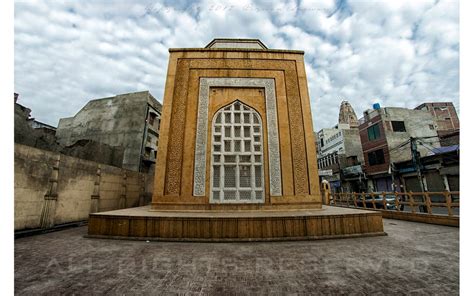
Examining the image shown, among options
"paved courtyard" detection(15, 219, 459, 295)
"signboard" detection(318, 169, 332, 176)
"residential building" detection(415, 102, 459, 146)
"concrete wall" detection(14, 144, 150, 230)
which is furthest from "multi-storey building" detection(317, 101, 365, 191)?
"concrete wall" detection(14, 144, 150, 230)

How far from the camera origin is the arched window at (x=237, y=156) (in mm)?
7023

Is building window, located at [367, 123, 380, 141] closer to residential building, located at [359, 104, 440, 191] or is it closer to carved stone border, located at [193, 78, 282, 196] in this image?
residential building, located at [359, 104, 440, 191]

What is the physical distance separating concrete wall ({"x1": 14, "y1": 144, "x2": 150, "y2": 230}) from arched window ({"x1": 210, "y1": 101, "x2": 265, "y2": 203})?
4.96m

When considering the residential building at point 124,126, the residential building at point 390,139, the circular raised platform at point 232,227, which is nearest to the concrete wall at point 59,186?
the circular raised platform at point 232,227

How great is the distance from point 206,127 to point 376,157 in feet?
65.9

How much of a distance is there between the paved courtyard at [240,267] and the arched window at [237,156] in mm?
2648

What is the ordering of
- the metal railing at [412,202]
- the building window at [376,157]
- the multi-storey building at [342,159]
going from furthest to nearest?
the multi-storey building at [342,159]
the building window at [376,157]
the metal railing at [412,202]

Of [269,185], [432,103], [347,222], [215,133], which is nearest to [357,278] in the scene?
[347,222]

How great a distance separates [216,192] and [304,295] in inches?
198

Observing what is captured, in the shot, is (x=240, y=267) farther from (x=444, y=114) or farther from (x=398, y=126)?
(x=444, y=114)

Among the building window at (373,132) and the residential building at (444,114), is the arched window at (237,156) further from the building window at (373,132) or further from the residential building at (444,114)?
the residential building at (444,114)

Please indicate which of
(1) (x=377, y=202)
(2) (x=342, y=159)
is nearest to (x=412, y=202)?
(1) (x=377, y=202)

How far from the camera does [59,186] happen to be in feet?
21.5

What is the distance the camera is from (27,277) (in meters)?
2.75
